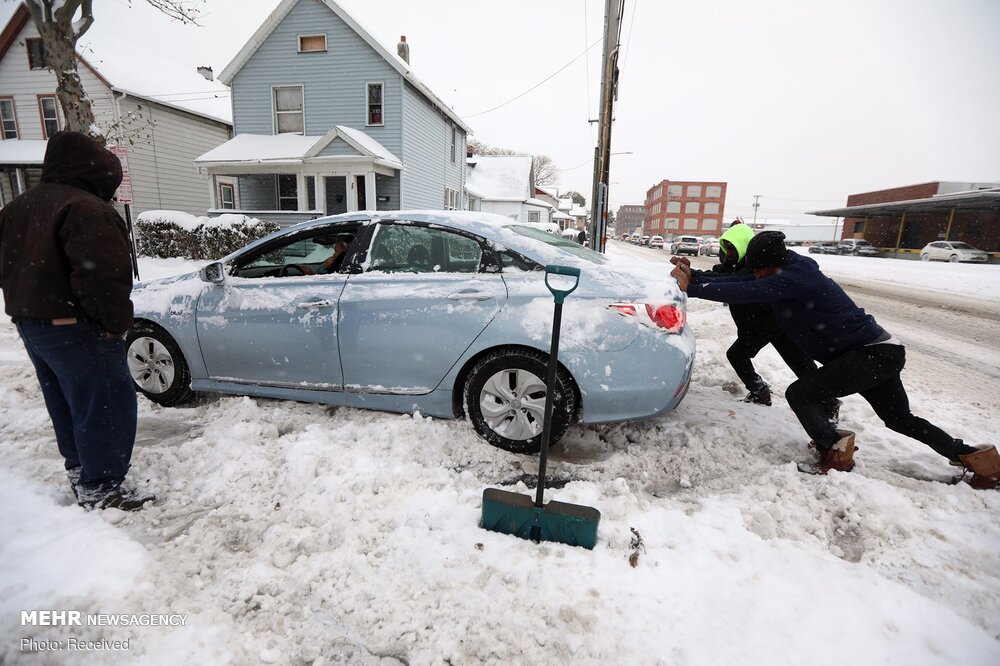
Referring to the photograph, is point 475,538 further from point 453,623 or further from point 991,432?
point 991,432

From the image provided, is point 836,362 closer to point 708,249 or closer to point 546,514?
point 546,514

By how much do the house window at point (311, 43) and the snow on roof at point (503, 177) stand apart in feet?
73.7

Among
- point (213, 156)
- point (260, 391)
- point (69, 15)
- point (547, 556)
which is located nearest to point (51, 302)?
point (260, 391)

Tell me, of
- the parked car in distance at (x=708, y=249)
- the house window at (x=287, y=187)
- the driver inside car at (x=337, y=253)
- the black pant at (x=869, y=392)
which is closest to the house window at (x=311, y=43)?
the house window at (x=287, y=187)

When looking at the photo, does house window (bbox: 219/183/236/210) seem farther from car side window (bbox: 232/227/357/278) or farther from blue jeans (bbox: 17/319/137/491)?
blue jeans (bbox: 17/319/137/491)

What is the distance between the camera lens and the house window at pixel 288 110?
1798cm

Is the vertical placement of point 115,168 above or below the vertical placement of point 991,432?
above

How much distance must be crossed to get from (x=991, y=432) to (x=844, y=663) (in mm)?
3544

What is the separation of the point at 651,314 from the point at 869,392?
1.52 m

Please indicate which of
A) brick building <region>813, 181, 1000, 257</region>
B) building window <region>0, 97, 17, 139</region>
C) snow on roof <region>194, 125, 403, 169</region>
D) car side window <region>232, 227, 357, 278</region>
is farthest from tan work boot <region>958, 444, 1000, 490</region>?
brick building <region>813, 181, 1000, 257</region>

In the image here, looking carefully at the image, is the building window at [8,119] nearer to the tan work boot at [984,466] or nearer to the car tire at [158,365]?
the car tire at [158,365]

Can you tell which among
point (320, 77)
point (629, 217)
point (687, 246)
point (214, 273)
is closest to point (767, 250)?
point (214, 273)

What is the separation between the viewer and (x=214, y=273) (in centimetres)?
386

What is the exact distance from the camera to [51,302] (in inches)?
94.5
